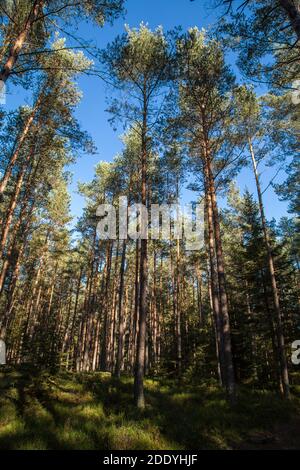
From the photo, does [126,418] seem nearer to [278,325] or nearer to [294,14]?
[278,325]

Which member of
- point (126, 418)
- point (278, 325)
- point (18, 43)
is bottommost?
point (126, 418)

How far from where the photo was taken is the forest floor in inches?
236

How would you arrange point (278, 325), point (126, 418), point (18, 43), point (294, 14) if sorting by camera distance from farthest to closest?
point (278, 325) < point (126, 418) < point (18, 43) < point (294, 14)

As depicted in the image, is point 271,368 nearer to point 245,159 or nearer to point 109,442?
point 245,159

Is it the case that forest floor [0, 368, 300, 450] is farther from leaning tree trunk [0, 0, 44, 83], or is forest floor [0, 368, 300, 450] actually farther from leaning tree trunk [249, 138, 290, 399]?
leaning tree trunk [0, 0, 44, 83]

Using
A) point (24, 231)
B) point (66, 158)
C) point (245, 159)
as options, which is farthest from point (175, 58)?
point (24, 231)

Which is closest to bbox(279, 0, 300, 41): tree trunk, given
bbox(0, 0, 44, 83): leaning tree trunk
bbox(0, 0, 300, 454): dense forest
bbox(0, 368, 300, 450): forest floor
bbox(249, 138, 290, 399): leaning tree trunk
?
bbox(0, 0, 300, 454): dense forest

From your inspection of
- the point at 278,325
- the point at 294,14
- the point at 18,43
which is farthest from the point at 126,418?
the point at 294,14

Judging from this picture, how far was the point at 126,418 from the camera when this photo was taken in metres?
7.59

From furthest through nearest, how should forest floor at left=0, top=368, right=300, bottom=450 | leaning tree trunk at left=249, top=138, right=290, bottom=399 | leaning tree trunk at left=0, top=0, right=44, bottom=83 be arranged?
leaning tree trunk at left=249, top=138, right=290, bottom=399, leaning tree trunk at left=0, top=0, right=44, bottom=83, forest floor at left=0, top=368, right=300, bottom=450

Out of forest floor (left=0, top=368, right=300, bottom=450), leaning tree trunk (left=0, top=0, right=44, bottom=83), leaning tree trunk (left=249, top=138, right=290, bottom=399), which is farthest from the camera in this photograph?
leaning tree trunk (left=249, top=138, right=290, bottom=399)

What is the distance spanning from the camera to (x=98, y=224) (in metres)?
22.0

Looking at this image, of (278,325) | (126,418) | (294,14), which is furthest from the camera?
(278,325)

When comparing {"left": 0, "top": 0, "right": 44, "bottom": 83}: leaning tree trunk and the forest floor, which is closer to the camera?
the forest floor
